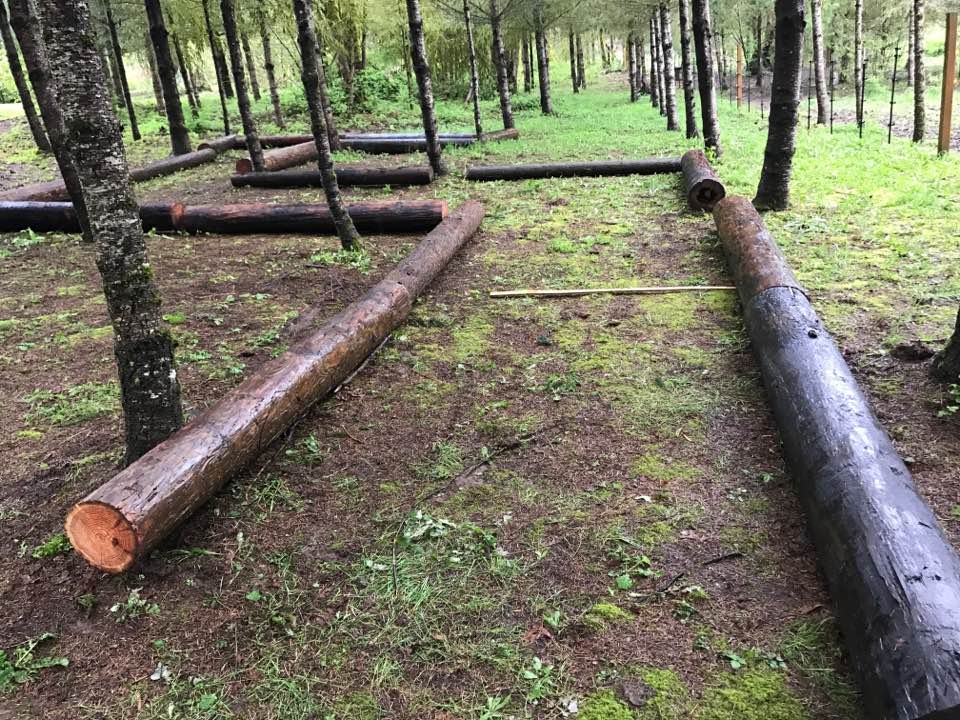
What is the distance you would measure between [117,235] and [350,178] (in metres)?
10.8

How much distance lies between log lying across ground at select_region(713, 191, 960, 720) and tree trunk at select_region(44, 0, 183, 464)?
3.89m

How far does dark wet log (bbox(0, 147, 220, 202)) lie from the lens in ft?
41.1

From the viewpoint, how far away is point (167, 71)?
1652cm

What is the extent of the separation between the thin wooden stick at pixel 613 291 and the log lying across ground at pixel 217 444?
146 centimetres

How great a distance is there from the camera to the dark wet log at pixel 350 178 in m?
13.4

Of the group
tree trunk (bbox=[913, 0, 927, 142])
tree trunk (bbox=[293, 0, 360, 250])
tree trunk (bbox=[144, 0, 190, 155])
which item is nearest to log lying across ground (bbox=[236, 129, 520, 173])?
tree trunk (bbox=[144, 0, 190, 155])

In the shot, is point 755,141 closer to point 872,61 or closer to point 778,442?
point 778,442

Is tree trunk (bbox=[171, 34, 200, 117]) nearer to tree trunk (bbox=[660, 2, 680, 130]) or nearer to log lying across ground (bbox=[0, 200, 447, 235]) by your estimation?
log lying across ground (bbox=[0, 200, 447, 235])

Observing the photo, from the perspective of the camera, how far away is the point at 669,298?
679 cm

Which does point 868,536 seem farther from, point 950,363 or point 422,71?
point 422,71

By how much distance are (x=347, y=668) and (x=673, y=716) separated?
55.5 inches

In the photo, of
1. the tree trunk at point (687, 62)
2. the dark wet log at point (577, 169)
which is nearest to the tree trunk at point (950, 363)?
the dark wet log at point (577, 169)

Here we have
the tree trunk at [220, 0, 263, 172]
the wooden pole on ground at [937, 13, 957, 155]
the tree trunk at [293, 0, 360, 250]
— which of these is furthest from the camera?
the tree trunk at [220, 0, 263, 172]

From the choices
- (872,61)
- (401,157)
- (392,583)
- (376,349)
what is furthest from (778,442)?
(872,61)
